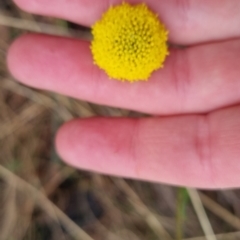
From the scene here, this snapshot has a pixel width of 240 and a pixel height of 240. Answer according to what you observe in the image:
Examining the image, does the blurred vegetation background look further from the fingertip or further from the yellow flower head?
the yellow flower head

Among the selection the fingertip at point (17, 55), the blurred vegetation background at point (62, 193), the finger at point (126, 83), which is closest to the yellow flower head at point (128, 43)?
the finger at point (126, 83)

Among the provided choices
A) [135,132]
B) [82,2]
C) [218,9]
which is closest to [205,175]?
[135,132]

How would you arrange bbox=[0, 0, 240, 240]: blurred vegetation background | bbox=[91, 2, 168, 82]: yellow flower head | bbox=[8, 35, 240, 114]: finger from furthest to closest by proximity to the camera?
bbox=[0, 0, 240, 240]: blurred vegetation background
bbox=[8, 35, 240, 114]: finger
bbox=[91, 2, 168, 82]: yellow flower head

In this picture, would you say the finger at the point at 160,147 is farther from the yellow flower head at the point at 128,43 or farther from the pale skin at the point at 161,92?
the yellow flower head at the point at 128,43

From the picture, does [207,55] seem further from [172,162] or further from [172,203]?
[172,203]

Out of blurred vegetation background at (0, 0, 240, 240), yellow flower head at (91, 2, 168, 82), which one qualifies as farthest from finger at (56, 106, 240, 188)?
blurred vegetation background at (0, 0, 240, 240)

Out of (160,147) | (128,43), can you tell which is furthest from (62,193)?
(128,43)
